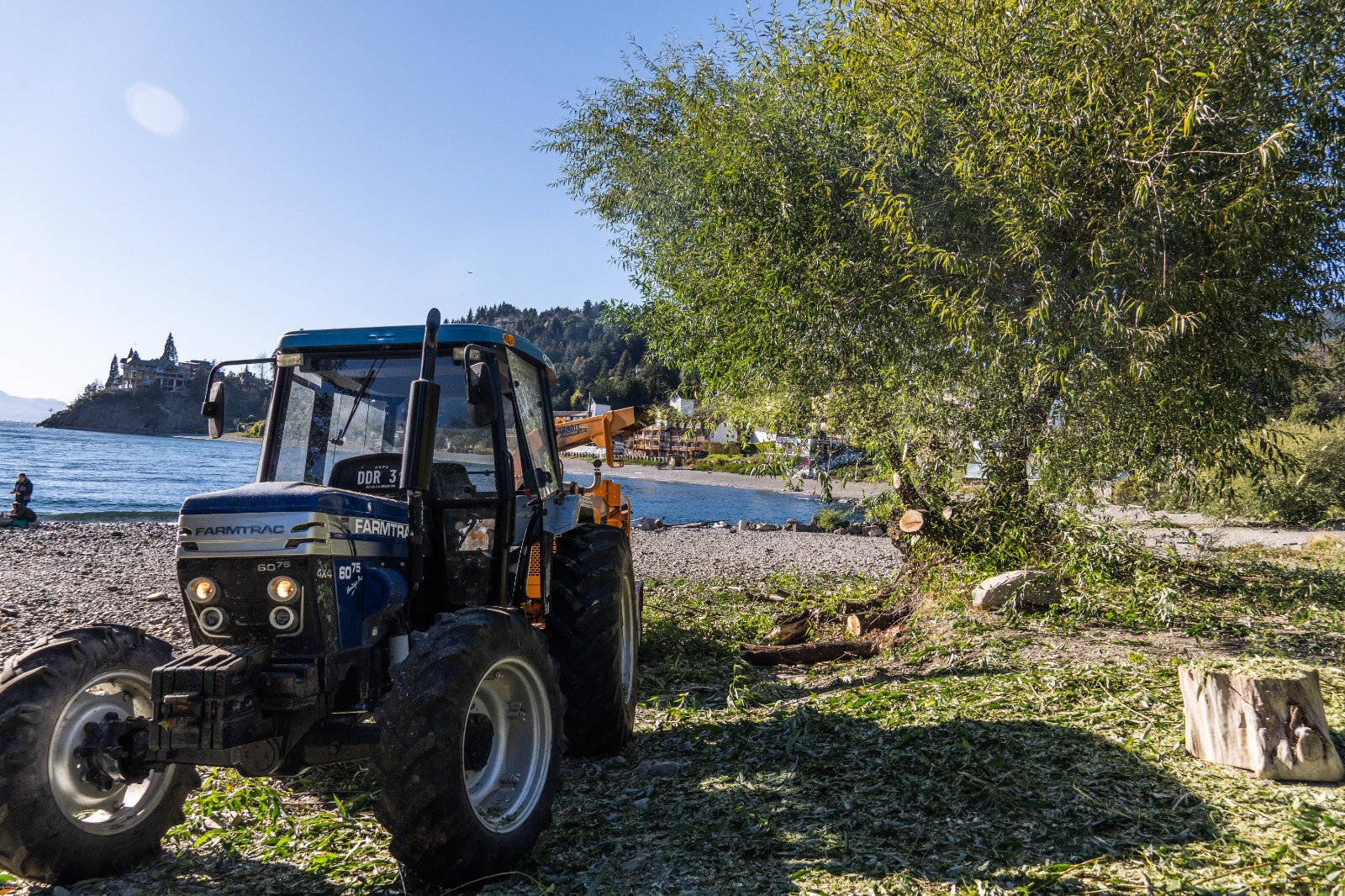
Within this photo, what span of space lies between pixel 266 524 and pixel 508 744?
146cm

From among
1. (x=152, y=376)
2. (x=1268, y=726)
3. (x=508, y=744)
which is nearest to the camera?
(x=508, y=744)

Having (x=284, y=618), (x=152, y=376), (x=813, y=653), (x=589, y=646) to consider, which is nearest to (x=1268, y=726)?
(x=589, y=646)

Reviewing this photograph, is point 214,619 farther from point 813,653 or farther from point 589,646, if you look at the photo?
point 813,653

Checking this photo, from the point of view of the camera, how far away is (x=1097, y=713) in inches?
192

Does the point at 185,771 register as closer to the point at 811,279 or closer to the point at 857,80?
the point at 811,279

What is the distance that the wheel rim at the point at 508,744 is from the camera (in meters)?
3.51

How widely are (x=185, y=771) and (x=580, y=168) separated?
10689 mm

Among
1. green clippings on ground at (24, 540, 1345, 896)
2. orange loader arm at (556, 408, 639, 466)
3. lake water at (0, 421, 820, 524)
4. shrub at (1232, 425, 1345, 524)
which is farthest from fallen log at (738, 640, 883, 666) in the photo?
lake water at (0, 421, 820, 524)

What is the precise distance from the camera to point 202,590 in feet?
11.0

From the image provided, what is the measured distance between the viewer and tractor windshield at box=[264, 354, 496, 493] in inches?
180

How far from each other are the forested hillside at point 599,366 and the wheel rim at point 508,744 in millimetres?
2147

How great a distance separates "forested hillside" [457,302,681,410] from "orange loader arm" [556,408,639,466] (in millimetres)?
456

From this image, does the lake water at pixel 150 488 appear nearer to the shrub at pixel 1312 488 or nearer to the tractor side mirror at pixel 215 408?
the shrub at pixel 1312 488

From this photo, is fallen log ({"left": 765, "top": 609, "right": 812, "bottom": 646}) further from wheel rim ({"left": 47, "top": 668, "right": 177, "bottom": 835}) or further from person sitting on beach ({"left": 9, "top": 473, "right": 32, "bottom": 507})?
person sitting on beach ({"left": 9, "top": 473, "right": 32, "bottom": 507})
